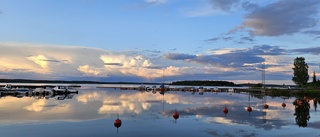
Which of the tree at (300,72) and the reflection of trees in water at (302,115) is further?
the tree at (300,72)

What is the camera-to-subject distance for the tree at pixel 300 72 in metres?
129

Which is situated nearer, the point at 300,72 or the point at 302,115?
the point at 302,115

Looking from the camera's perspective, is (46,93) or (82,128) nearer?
(82,128)

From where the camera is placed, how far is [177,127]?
3294 cm

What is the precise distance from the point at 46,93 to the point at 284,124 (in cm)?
8309

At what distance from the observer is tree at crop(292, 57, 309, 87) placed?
5069 inches

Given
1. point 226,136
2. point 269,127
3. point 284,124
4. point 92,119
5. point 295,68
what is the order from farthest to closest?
point 295,68
point 92,119
point 284,124
point 269,127
point 226,136

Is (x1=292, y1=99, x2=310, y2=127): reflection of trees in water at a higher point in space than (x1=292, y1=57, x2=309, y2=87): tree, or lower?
lower

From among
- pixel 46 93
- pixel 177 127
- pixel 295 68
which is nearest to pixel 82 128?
pixel 177 127

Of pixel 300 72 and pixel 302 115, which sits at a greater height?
pixel 300 72

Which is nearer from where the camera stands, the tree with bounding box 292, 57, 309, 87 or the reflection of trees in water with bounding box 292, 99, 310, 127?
the reflection of trees in water with bounding box 292, 99, 310, 127

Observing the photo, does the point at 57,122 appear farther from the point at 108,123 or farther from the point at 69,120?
the point at 108,123

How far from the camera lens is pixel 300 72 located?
424 feet

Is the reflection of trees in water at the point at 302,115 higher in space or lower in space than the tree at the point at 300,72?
lower
